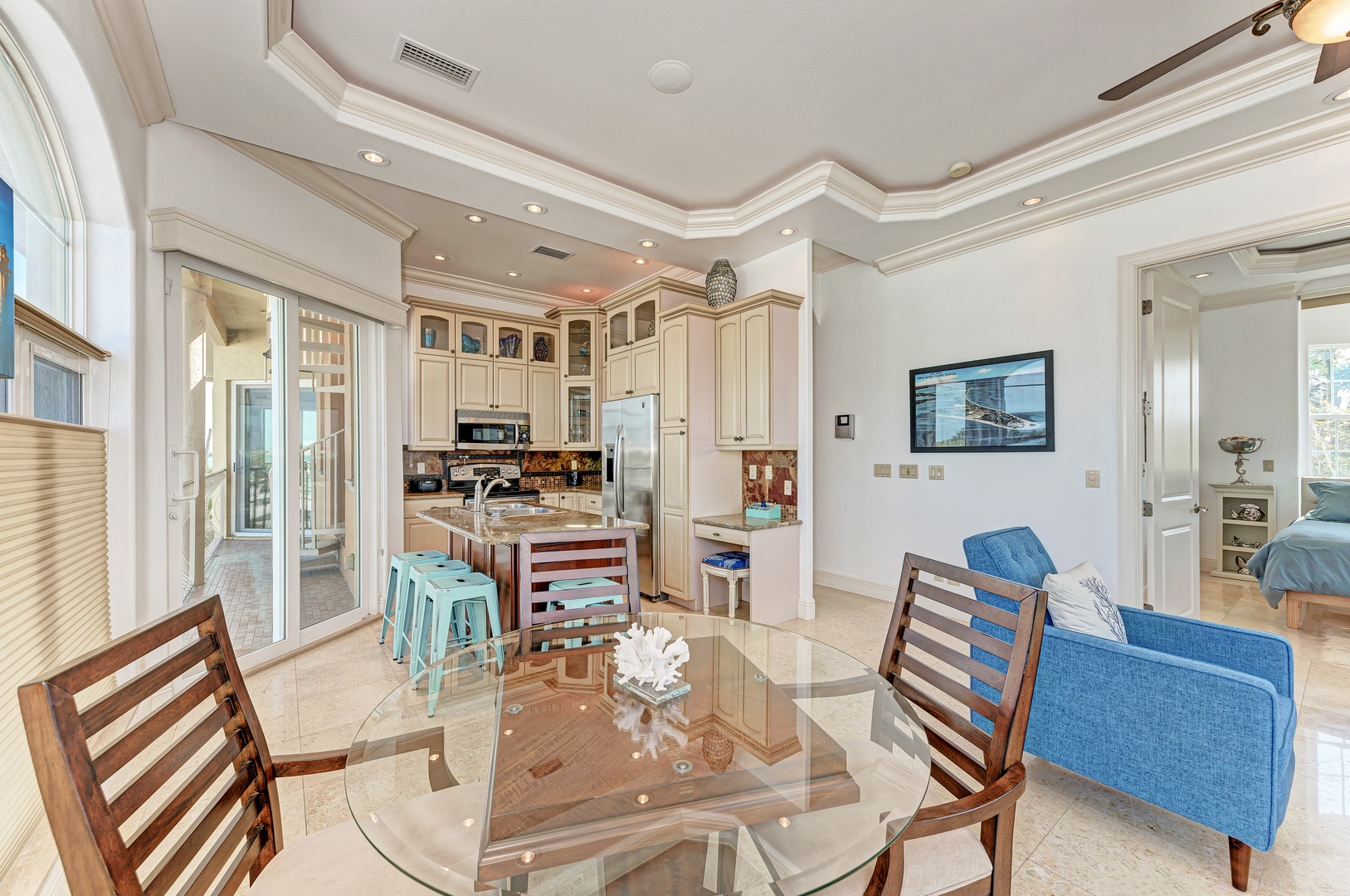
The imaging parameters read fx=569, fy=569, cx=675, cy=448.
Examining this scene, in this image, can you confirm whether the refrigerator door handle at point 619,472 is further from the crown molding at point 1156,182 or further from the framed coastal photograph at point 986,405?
the crown molding at point 1156,182

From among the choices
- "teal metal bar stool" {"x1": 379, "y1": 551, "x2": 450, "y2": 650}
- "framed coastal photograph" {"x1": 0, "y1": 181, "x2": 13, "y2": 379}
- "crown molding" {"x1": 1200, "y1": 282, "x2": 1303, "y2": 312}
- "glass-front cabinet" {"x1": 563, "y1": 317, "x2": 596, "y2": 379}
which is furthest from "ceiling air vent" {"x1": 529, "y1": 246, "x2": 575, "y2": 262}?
"crown molding" {"x1": 1200, "y1": 282, "x2": 1303, "y2": 312}

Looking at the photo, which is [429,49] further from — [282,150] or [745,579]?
[745,579]

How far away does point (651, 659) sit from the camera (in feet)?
4.47

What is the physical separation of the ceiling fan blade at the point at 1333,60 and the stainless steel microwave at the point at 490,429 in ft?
17.5

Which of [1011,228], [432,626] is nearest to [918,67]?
[1011,228]

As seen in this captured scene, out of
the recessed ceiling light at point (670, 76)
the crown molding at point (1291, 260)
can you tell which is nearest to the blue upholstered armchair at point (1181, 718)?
the recessed ceiling light at point (670, 76)

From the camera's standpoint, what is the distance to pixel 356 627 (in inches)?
150

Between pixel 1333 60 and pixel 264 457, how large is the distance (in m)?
4.82

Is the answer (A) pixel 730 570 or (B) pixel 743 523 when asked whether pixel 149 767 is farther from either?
(B) pixel 743 523

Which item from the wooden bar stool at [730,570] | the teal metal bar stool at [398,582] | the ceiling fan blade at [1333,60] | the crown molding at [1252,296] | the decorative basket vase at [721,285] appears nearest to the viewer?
the ceiling fan blade at [1333,60]

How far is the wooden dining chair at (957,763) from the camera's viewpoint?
97 centimetres

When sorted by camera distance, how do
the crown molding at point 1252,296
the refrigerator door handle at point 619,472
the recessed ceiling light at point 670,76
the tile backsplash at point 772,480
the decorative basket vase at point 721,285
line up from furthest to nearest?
1. the crown molding at point 1252,296
2. the refrigerator door handle at point 619,472
3. the decorative basket vase at point 721,285
4. the tile backsplash at point 772,480
5. the recessed ceiling light at point 670,76

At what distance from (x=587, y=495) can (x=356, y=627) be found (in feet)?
7.87

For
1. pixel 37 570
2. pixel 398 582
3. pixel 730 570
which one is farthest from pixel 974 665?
pixel 398 582
